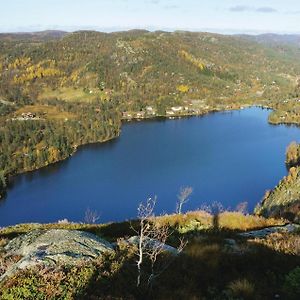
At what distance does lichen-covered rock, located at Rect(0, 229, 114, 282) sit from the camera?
550 inches

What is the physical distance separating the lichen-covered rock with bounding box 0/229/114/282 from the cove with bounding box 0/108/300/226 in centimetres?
8712

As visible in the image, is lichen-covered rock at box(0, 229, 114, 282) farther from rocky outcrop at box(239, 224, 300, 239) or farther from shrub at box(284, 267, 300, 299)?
rocky outcrop at box(239, 224, 300, 239)

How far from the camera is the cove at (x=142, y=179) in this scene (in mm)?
113250

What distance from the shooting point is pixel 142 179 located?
136 m

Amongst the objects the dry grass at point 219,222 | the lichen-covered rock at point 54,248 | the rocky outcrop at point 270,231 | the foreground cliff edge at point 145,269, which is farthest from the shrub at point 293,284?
the dry grass at point 219,222

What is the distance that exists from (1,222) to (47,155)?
65227 mm

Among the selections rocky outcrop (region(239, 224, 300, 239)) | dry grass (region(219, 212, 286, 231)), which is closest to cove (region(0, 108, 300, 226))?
dry grass (region(219, 212, 286, 231))

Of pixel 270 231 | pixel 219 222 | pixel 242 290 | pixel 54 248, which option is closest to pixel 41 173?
pixel 219 222

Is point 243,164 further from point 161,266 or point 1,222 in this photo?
point 161,266

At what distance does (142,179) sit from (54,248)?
121 metres

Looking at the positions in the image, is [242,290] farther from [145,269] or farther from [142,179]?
[142,179]

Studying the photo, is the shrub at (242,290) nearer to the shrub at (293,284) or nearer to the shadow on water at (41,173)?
the shrub at (293,284)

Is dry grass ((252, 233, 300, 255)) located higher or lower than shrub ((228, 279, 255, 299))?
lower

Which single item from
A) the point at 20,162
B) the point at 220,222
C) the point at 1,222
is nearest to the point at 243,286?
the point at 220,222
